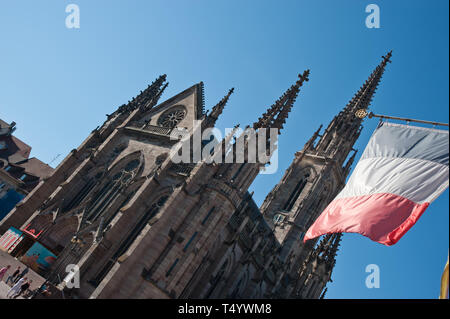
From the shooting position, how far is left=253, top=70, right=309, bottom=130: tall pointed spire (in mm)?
32844

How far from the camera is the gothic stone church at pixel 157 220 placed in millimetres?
25688

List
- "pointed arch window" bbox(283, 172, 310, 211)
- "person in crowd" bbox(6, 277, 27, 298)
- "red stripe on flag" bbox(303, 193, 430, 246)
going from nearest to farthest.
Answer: "red stripe on flag" bbox(303, 193, 430, 246) → "person in crowd" bbox(6, 277, 27, 298) → "pointed arch window" bbox(283, 172, 310, 211)

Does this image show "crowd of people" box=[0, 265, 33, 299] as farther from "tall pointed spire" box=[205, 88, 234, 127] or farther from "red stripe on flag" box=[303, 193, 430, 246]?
"red stripe on flag" box=[303, 193, 430, 246]

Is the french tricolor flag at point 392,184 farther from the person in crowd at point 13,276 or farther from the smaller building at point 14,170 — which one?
the smaller building at point 14,170

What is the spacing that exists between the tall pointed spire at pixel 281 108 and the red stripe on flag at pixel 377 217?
18364 mm

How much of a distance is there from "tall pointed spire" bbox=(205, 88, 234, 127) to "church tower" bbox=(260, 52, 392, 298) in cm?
1835

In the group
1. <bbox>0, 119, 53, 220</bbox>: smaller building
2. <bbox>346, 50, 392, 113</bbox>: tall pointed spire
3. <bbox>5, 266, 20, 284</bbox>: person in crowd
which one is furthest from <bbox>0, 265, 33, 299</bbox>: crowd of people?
<bbox>346, 50, 392, 113</bbox>: tall pointed spire

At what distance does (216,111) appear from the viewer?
33.8 m

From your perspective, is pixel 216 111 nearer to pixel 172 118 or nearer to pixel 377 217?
pixel 172 118

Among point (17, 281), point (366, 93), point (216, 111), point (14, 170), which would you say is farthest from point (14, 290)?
point (366, 93)

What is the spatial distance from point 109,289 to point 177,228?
17.9ft

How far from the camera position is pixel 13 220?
32.6 meters
